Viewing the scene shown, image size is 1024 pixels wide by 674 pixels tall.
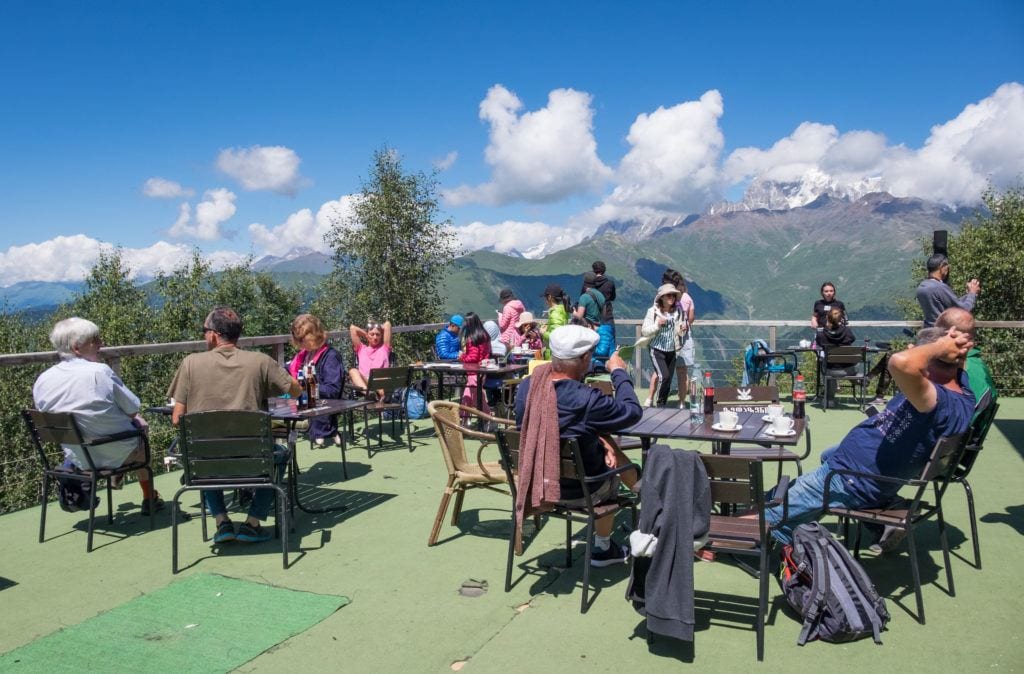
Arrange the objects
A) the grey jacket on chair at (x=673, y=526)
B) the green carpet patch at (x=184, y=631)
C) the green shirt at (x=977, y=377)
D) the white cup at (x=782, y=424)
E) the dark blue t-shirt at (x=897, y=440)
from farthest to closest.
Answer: the green shirt at (x=977, y=377), the white cup at (x=782, y=424), the dark blue t-shirt at (x=897, y=440), the green carpet patch at (x=184, y=631), the grey jacket on chair at (x=673, y=526)

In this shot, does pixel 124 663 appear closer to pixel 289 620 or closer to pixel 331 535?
pixel 289 620

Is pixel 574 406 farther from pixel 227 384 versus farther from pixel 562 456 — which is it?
pixel 227 384

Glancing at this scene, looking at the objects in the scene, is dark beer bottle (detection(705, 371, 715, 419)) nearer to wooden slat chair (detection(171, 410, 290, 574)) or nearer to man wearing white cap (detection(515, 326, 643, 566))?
man wearing white cap (detection(515, 326, 643, 566))

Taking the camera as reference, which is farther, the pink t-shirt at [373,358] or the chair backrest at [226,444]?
the pink t-shirt at [373,358]

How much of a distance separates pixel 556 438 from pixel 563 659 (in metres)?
0.92

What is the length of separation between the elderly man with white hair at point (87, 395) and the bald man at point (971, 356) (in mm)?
4258

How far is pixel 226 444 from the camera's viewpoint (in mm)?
3916

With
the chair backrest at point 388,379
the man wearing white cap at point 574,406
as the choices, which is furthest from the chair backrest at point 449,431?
the chair backrest at point 388,379

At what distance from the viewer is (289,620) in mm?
3297

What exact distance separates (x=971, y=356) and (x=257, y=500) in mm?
4711

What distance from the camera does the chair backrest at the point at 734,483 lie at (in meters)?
2.88

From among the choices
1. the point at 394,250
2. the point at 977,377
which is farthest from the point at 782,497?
the point at 394,250

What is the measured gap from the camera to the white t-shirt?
4355mm

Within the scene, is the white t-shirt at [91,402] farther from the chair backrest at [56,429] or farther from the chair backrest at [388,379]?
the chair backrest at [388,379]
